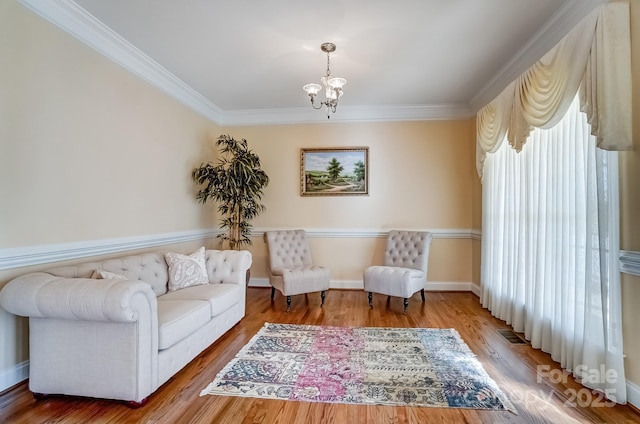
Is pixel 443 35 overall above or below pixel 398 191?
above

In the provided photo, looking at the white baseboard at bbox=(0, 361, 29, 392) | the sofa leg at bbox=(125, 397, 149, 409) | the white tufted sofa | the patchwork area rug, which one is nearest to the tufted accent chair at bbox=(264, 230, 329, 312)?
the patchwork area rug

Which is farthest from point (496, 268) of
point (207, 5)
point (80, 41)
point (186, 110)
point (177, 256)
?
point (80, 41)

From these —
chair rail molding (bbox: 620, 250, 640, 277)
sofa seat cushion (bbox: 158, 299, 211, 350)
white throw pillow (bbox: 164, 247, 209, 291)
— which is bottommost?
sofa seat cushion (bbox: 158, 299, 211, 350)

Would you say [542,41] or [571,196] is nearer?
[571,196]

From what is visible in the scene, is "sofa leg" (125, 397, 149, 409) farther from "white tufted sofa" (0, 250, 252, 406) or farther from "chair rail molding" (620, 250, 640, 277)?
"chair rail molding" (620, 250, 640, 277)

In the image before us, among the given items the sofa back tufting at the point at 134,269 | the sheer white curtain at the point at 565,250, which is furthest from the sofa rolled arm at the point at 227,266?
the sheer white curtain at the point at 565,250

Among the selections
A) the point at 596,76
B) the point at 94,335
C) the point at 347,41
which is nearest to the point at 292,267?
the point at 94,335

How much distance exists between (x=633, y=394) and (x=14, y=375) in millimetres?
4130

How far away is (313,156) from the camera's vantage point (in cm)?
492

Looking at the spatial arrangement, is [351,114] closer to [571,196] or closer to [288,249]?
[288,249]

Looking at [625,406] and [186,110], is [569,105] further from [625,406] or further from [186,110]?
[186,110]

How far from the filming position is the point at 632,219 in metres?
1.90

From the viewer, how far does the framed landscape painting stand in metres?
4.83

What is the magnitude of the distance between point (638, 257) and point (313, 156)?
3884 millimetres
